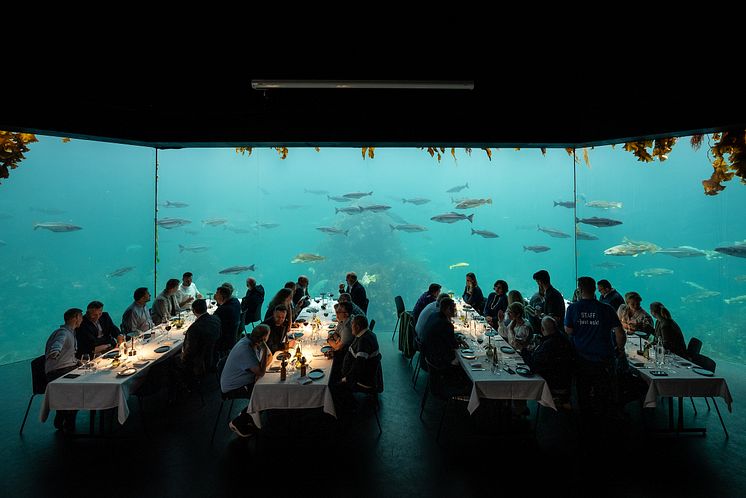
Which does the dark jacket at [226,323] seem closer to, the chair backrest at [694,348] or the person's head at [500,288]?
the person's head at [500,288]

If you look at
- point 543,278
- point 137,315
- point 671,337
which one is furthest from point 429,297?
point 137,315

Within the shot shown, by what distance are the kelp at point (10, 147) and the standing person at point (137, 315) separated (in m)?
2.67

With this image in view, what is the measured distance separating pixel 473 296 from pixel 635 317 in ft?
9.12

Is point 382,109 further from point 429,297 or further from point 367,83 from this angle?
point 429,297

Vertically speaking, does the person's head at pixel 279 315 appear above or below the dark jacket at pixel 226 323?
above

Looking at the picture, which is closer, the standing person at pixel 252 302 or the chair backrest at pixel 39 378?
the chair backrest at pixel 39 378

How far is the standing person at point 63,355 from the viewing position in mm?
3793

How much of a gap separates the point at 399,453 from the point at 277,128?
4378 millimetres

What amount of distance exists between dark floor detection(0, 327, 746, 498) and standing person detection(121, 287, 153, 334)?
1.35 m

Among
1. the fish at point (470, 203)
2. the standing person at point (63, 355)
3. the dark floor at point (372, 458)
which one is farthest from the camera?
the fish at point (470, 203)

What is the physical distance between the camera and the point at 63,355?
12.7ft

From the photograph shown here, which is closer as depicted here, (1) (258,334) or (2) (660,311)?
(1) (258,334)

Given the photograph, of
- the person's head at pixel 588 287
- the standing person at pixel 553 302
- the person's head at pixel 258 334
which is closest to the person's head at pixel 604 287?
the standing person at pixel 553 302

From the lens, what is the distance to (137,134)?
5129mm
